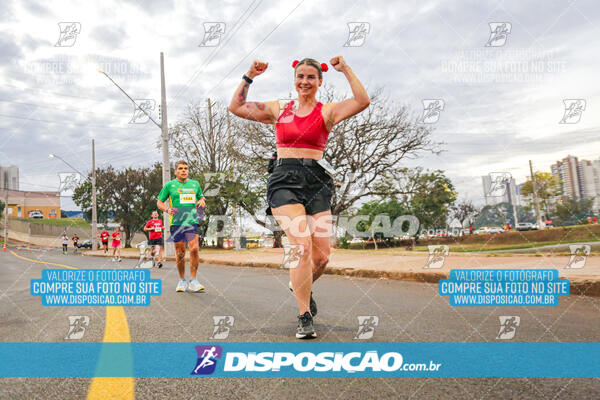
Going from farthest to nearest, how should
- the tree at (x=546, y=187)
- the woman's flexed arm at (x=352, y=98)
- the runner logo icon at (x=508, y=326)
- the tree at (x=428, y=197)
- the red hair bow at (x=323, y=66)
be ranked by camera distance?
the tree at (x=546, y=187), the tree at (x=428, y=197), the red hair bow at (x=323, y=66), the woman's flexed arm at (x=352, y=98), the runner logo icon at (x=508, y=326)

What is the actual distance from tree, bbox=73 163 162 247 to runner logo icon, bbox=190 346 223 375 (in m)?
44.7

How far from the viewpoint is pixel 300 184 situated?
3.34 metres

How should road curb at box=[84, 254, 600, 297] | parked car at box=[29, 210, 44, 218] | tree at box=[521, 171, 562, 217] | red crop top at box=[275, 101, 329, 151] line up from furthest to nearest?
parked car at box=[29, 210, 44, 218] < tree at box=[521, 171, 562, 217] < road curb at box=[84, 254, 600, 297] < red crop top at box=[275, 101, 329, 151]

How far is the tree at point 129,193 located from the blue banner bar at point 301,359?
146 ft

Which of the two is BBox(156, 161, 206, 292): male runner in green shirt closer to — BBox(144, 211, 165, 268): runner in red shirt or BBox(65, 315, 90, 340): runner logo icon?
BBox(65, 315, 90, 340): runner logo icon

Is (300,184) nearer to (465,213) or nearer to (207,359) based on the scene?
(207,359)

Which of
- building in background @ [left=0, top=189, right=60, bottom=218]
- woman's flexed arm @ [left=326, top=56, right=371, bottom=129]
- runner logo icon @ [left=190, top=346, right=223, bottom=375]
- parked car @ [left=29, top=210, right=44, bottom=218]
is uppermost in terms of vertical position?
building in background @ [left=0, top=189, right=60, bottom=218]

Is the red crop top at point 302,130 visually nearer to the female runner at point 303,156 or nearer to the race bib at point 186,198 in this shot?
the female runner at point 303,156

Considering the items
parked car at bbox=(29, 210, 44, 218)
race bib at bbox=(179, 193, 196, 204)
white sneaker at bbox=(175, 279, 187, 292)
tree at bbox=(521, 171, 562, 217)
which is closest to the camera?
white sneaker at bbox=(175, 279, 187, 292)

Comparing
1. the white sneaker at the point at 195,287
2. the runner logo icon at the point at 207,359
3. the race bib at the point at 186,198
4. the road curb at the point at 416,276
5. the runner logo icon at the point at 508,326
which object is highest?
the race bib at the point at 186,198

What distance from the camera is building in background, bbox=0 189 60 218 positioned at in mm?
78250

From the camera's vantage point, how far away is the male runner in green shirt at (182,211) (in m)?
6.29

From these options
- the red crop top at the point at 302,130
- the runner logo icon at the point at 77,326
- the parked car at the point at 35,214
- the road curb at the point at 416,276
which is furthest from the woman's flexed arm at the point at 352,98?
the parked car at the point at 35,214

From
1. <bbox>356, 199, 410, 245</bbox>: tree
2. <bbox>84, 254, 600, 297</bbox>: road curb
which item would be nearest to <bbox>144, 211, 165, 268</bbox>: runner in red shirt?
<bbox>84, 254, 600, 297</bbox>: road curb
